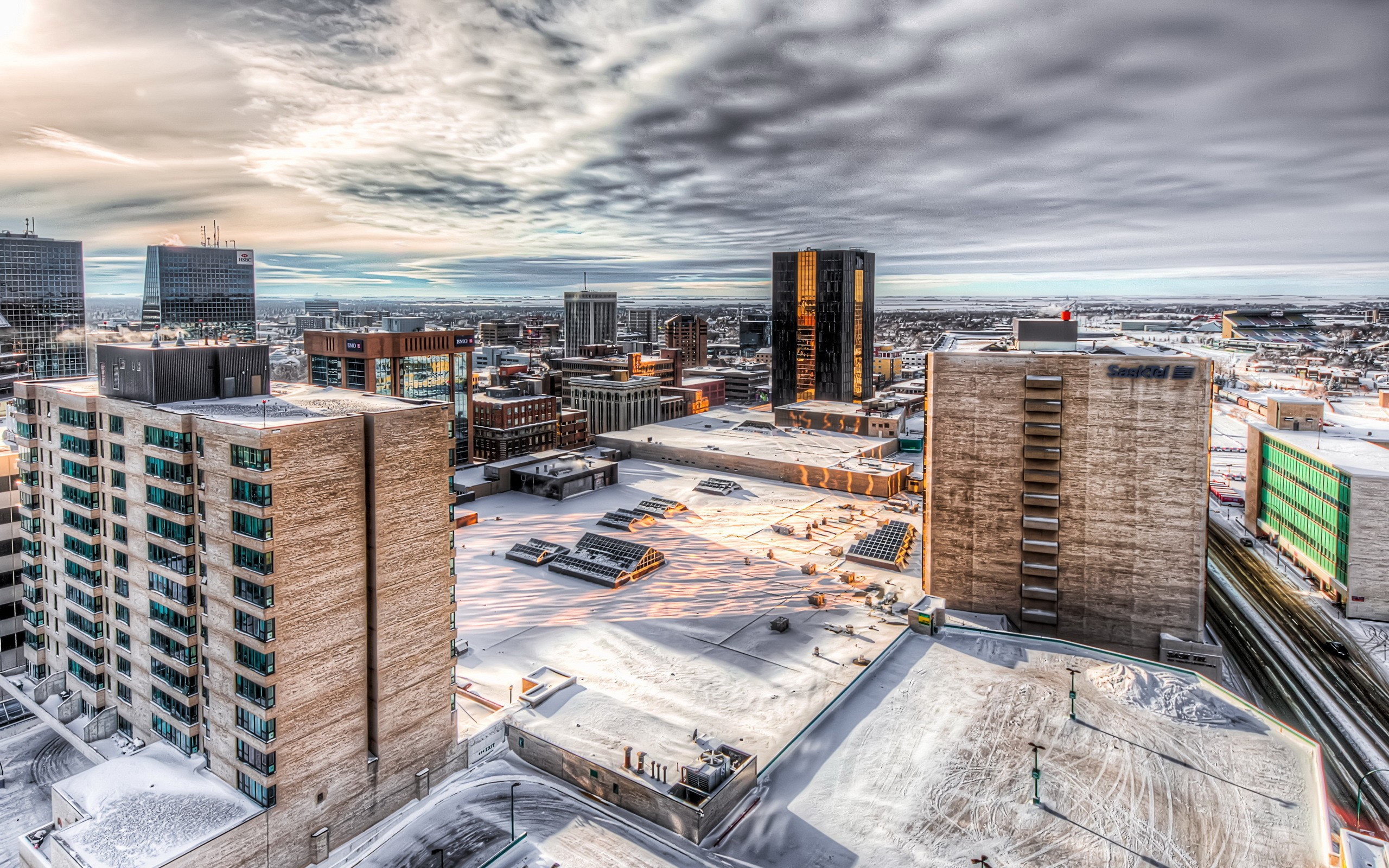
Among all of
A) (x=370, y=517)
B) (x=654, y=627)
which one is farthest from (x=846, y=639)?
(x=370, y=517)

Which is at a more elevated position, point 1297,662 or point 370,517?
point 370,517

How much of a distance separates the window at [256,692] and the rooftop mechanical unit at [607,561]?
3849cm

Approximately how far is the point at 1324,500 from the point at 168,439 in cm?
9024

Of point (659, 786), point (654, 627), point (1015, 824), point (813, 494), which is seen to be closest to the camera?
point (1015, 824)

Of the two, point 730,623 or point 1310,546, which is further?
point 1310,546

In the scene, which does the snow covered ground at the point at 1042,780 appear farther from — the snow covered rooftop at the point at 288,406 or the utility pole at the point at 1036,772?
the snow covered rooftop at the point at 288,406

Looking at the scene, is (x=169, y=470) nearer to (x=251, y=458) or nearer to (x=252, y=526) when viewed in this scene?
(x=251, y=458)

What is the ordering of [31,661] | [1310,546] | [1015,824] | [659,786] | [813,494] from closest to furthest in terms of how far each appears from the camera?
1. [1015,824]
2. [659,786]
3. [31,661]
4. [1310,546]
5. [813,494]

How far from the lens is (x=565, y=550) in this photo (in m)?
74.8

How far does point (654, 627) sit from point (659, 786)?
24290 millimetres

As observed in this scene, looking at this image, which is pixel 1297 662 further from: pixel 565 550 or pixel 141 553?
pixel 141 553

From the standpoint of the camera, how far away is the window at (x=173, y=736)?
33688 mm

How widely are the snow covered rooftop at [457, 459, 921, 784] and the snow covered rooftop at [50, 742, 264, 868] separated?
13.2 meters

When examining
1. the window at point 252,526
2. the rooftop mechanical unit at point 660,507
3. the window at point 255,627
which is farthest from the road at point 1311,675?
the rooftop mechanical unit at point 660,507
